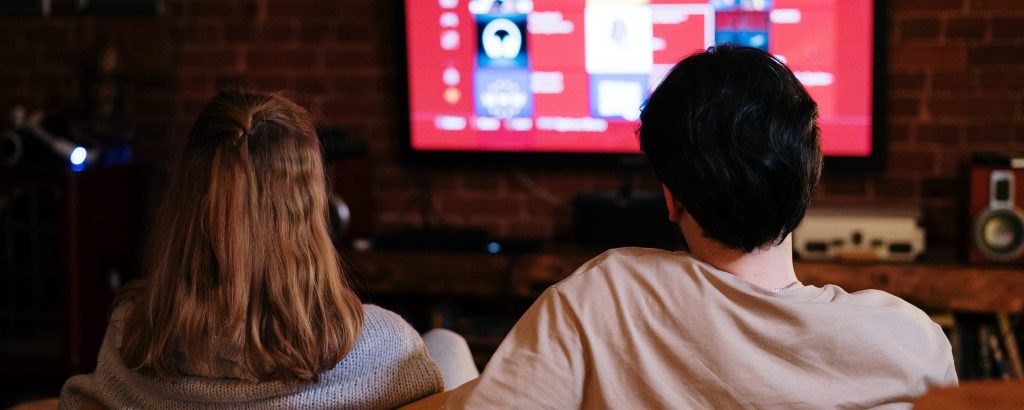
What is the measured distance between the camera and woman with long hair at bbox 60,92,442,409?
157cm

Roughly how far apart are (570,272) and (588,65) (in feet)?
2.20

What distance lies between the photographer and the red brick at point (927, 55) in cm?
366

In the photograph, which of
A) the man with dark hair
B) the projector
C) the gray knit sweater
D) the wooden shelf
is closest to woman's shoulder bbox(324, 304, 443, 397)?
the gray knit sweater

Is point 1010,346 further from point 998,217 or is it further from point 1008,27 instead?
point 1008,27

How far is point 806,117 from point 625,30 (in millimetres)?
2467

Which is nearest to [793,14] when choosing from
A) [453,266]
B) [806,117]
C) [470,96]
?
[470,96]

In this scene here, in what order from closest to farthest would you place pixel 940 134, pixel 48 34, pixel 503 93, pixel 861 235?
pixel 861 235, pixel 940 134, pixel 503 93, pixel 48 34

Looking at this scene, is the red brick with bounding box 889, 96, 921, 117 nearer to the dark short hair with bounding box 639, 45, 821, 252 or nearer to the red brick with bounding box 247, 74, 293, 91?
the red brick with bounding box 247, 74, 293, 91

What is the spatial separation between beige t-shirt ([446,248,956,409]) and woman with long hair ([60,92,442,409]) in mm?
393

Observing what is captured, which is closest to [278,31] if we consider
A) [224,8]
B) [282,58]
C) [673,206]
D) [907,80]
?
[282,58]

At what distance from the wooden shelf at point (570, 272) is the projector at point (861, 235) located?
0.20ft

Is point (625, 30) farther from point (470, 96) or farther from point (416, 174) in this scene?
point (416, 174)

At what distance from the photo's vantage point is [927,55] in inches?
145

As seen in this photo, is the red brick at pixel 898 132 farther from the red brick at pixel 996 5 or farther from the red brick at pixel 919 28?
the red brick at pixel 996 5
